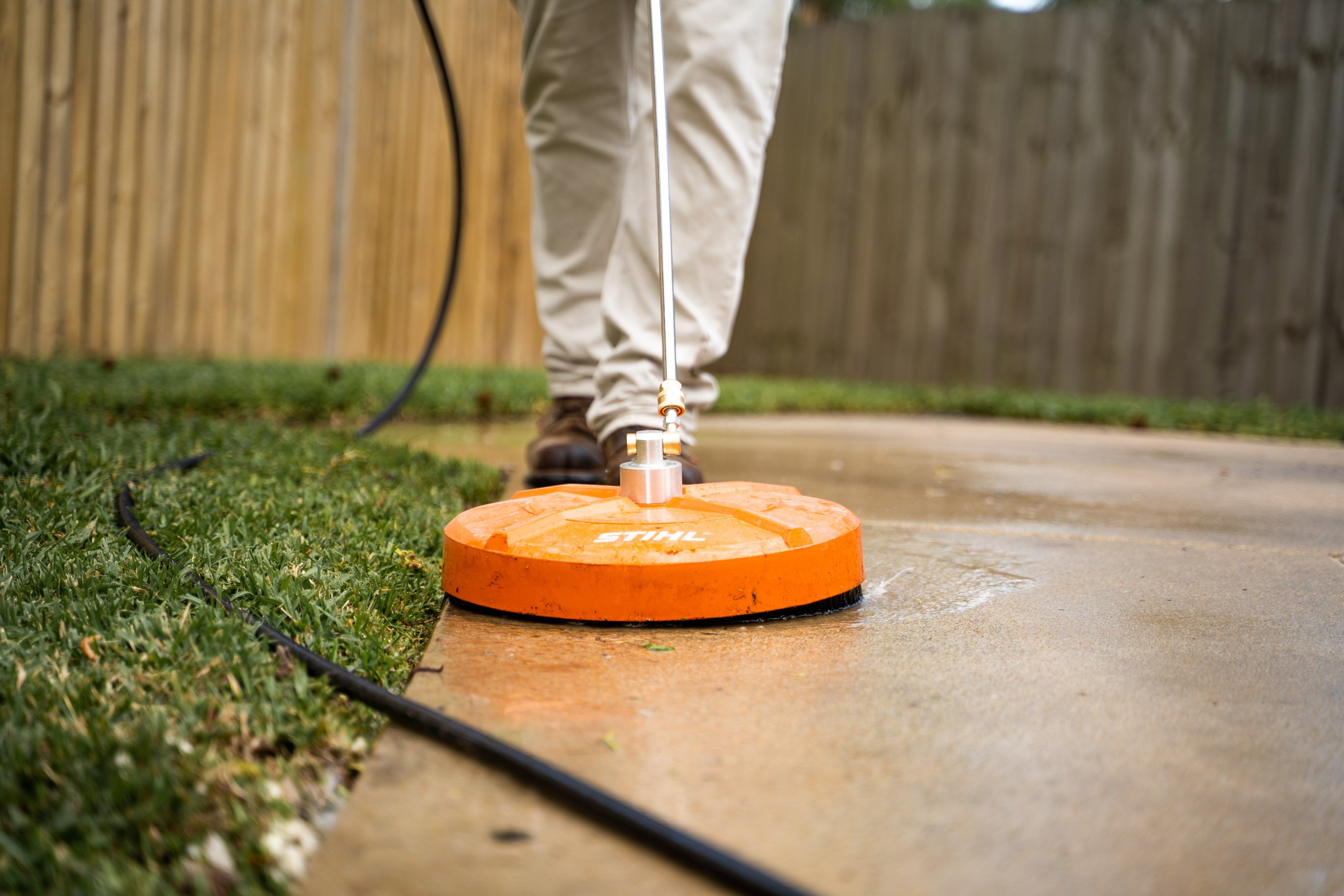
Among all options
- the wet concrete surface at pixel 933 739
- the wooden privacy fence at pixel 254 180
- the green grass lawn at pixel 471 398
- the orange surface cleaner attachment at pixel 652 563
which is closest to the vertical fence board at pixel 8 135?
the wooden privacy fence at pixel 254 180

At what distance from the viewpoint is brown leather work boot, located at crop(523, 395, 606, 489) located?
6.60 ft

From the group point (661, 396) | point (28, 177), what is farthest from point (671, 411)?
point (28, 177)

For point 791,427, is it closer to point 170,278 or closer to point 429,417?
point 429,417

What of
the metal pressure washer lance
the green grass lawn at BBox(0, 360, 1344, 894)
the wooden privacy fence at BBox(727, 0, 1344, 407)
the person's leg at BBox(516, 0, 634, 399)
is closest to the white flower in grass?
the green grass lawn at BBox(0, 360, 1344, 894)

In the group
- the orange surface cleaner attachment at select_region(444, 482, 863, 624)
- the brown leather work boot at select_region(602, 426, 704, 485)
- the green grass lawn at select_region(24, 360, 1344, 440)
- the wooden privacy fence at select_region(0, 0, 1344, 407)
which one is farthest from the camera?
the wooden privacy fence at select_region(0, 0, 1344, 407)

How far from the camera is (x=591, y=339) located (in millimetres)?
2182

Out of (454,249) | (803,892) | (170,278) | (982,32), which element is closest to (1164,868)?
(803,892)

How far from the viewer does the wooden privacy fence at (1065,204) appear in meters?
5.01

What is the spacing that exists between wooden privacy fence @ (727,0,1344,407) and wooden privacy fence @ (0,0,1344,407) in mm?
12

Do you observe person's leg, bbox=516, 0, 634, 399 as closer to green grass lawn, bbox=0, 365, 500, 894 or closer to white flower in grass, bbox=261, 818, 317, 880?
green grass lawn, bbox=0, 365, 500, 894

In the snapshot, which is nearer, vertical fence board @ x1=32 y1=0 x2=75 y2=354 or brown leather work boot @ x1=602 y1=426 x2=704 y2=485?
brown leather work boot @ x1=602 y1=426 x2=704 y2=485

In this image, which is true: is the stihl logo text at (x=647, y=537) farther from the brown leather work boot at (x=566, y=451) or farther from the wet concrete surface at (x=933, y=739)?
the brown leather work boot at (x=566, y=451)

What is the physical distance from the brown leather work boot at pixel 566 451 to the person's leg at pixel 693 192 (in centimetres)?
27

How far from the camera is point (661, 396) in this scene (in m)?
1.30
